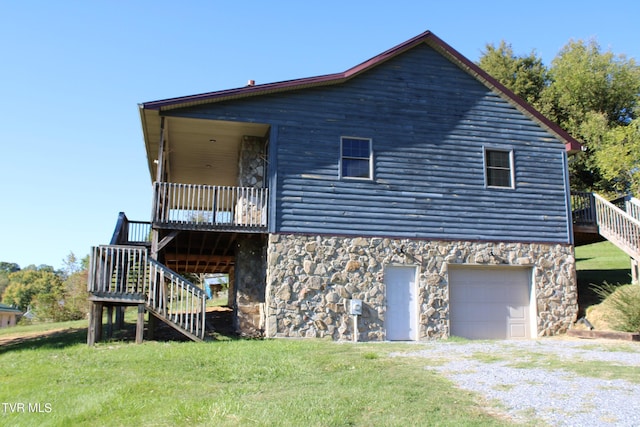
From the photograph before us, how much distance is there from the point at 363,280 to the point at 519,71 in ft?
89.3

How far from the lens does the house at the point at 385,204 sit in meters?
14.8

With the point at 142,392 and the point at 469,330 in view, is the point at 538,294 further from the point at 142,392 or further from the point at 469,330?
the point at 142,392

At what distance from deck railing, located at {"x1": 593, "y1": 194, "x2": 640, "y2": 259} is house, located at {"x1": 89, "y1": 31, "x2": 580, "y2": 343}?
5.10 feet

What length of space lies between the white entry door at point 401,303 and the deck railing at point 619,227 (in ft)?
20.9

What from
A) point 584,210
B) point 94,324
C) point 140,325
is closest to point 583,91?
point 584,210

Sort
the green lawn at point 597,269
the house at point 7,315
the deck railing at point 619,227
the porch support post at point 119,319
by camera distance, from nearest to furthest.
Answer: the deck railing at point 619,227 < the green lawn at point 597,269 < the porch support post at point 119,319 < the house at point 7,315

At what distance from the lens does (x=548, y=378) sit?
8.66m

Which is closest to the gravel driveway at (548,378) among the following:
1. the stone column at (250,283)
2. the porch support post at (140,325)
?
the stone column at (250,283)

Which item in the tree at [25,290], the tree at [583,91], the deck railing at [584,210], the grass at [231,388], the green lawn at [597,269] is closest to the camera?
the grass at [231,388]

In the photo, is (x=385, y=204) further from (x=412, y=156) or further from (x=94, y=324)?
(x=94, y=324)

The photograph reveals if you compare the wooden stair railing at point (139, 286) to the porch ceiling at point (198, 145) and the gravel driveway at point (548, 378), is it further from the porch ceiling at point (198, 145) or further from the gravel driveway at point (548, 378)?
the gravel driveway at point (548, 378)

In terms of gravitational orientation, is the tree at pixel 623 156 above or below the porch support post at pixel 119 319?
above

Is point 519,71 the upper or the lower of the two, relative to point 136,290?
upper

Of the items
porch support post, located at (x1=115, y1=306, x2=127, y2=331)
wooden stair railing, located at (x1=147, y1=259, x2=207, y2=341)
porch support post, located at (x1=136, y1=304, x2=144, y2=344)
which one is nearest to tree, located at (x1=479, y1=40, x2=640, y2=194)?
porch support post, located at (x1=115, y1=306, x2=127, y2=331)
